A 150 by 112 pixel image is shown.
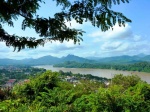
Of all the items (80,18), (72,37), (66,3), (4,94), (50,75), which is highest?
(66,3)

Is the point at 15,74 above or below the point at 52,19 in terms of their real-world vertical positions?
below

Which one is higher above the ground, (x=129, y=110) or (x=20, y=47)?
(x=20, y=47)

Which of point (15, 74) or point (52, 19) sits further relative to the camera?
point (15, 74)

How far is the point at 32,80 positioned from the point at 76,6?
5804mm

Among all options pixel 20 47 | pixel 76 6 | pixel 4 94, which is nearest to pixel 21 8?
pixel 20 47

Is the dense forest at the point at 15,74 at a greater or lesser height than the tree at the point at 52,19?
lesser

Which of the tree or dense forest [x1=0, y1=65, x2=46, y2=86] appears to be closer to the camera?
the tree

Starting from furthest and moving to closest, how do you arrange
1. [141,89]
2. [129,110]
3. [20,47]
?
[141,89] < [129,110] < [20,47]

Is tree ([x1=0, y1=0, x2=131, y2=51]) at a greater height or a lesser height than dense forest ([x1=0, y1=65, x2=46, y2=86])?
greater

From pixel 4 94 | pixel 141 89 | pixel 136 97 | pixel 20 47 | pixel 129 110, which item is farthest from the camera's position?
pixel 4 94

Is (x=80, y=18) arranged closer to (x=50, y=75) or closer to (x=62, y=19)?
(x=62, y=19)

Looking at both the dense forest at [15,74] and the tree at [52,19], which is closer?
the tree at [52,19]

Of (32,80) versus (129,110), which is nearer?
(129,110)

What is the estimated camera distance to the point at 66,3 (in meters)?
2.26
